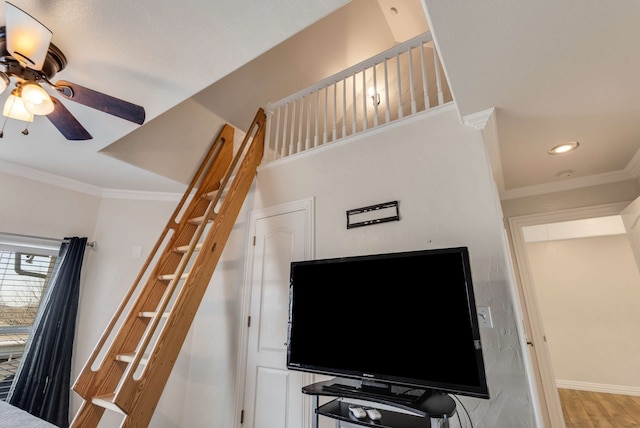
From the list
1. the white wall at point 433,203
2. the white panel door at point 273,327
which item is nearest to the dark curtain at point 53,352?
the white panel door at point 273,327

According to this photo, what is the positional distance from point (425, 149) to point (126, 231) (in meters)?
3.47

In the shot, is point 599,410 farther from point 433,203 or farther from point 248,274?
point 248,274

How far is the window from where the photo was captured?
9.23 ft

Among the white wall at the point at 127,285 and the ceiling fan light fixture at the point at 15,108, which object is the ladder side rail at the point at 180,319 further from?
the ceiling fan light fixture at the point at 15,108

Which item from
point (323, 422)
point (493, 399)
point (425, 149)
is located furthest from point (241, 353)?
point (425, 149)

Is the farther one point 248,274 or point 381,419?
point 248,274

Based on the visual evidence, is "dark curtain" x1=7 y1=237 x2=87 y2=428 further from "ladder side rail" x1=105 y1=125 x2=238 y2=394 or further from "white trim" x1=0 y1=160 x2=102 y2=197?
"ladder side rail" x1=105 y1=125 x2=238 y2=394

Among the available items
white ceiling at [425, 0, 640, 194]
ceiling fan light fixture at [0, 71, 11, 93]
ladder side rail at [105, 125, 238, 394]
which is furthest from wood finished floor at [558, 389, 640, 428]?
ceiling fan light fixture at [0, 71, 11, 93]

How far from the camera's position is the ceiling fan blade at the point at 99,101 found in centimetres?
168

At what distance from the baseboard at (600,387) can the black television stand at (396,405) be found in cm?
482

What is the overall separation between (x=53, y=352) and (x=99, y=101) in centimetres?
255

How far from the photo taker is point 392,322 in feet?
5.49

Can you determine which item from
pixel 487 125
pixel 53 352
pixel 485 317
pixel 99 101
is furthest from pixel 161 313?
pixel 487 125

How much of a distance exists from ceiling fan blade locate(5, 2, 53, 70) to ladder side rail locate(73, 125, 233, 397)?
153 cm
